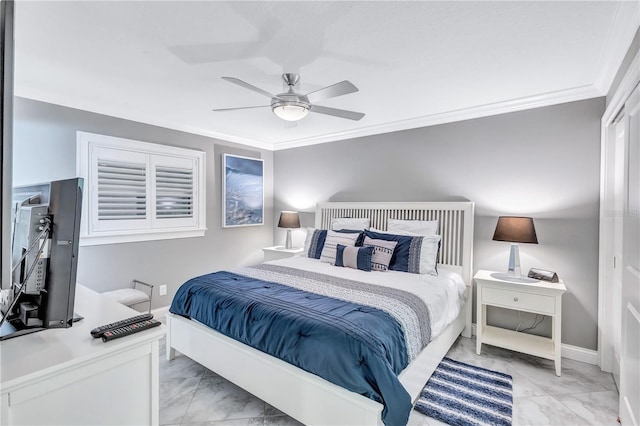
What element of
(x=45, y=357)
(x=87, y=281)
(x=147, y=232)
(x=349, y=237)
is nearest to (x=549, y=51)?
(x=349, y=237)

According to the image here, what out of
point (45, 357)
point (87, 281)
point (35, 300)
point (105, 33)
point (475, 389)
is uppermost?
point (105, 33)

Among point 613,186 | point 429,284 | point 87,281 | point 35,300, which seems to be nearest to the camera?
point 35,300

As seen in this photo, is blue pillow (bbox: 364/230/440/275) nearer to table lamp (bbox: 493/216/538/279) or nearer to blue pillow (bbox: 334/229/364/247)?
blue pillow (bbox: 334/229/364/247)

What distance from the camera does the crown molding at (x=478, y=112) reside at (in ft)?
9.21

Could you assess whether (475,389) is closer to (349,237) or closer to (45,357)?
(349,237)

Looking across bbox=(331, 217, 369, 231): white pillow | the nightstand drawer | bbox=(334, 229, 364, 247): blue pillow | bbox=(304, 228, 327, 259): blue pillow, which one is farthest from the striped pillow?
the nightstand drawer

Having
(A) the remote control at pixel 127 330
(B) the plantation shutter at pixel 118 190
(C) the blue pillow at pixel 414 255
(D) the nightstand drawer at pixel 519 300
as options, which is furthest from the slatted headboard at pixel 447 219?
(A) the remote control at pixel 127 330

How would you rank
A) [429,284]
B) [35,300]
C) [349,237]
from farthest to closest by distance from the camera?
[349,237]
[429,284]
[35,300]

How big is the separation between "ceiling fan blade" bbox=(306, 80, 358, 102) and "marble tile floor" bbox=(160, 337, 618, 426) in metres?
2.22

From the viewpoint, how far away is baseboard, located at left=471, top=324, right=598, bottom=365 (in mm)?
2777

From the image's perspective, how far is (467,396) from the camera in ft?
7.49

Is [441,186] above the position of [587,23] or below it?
below

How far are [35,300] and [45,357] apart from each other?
348mm

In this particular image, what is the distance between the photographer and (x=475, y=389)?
238 cm
